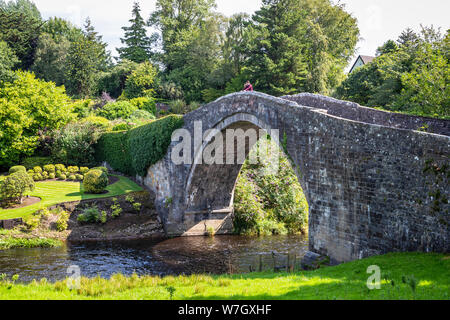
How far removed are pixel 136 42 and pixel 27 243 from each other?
43.6 meters

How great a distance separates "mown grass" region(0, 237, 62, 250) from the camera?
18.5 meters

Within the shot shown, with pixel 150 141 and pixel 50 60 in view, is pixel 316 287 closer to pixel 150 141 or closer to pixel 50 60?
pixel 150 141

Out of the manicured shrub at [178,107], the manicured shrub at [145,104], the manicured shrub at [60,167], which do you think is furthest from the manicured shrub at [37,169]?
the manicured shrub at [178,107]

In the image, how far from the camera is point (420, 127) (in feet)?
41.1

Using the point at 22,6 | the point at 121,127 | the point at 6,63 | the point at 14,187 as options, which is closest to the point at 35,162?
the point at 121,127

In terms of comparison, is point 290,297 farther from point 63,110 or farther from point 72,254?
point 63,110

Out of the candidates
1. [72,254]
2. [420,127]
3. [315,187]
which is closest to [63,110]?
[72,254]

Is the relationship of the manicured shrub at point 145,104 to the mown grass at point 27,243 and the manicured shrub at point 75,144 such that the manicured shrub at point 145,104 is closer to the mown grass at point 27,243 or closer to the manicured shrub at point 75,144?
the manicured shrub at point 75,144

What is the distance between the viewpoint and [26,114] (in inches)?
1217

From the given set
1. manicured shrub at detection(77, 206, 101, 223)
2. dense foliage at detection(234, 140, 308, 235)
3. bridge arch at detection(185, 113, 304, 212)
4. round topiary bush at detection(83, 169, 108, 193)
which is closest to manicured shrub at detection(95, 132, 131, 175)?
round topiary bush at detection(83, 169, 108, 193)

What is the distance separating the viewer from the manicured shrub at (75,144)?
1212 inches

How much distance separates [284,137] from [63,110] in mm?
25814
